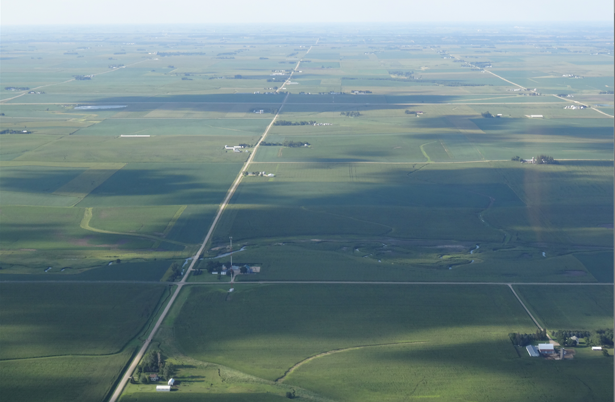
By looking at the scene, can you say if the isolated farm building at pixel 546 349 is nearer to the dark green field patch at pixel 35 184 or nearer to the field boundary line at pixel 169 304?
the field boundary line at pixel 169 304

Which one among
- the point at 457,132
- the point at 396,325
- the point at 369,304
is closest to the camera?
the point at 396,325

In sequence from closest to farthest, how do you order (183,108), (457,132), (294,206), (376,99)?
(294,206), (457,132), (183,108), (376,99)

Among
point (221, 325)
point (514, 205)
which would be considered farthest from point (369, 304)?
point (514, 205)

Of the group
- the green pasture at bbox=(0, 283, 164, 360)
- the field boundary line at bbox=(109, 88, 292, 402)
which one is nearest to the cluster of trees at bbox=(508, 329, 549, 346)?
the field boundary line at bbox=(109, 88, 292, 402)

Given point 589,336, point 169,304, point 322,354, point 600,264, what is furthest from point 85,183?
point 589,336

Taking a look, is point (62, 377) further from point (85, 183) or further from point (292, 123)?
point (292, 123)

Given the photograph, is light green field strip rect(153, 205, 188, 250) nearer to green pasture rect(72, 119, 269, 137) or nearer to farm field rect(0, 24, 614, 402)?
farm field rect(0, 24, 614, 402)

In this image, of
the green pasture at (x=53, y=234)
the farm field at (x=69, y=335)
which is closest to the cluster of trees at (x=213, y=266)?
the farm field at (x=69, y=335)

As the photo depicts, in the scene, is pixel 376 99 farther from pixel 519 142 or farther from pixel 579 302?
pixel 579 302
